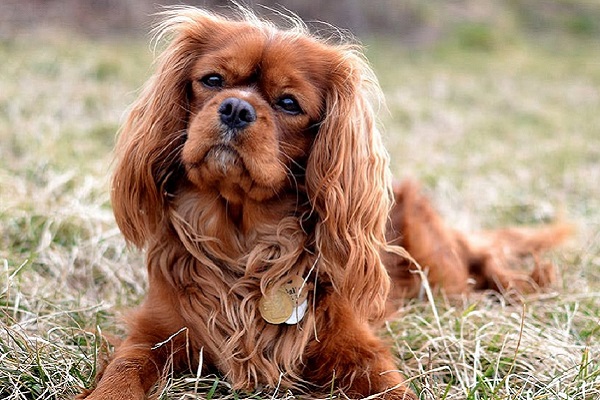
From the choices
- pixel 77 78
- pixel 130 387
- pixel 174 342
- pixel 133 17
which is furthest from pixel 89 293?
pixel 133 17

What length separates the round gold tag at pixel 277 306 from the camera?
276 cm

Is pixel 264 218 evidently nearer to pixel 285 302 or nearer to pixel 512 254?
pixel 285 302

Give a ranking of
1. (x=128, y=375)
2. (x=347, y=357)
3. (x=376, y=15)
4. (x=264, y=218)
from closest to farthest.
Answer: (x=128, y=375) → (x=347, y=357) → (x=264, y=218) → (x=376, y=15)

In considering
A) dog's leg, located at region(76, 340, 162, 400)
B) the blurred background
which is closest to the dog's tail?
dog's leg, located at region(76, 340, 162, 400)

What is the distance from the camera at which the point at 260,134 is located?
2.53 metres

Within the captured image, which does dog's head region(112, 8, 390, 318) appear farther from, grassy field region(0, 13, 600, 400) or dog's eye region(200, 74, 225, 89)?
grassy field region(0, 13, 600, 400)

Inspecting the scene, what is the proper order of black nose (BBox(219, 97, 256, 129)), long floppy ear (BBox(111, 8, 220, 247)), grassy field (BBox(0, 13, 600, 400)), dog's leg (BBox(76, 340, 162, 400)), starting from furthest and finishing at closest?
long floppy ear (BBox(111, 8, 220, 247)) → grassy field (BBox(0, 13, 600, 400)) → black nose (BBox(219, 97, 256, 129)) → dog's leg (BBox(76, 340, 162, 400))

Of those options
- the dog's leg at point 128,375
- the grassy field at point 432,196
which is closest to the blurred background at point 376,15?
the grassy field at point 432,196

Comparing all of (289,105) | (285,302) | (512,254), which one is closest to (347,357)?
(285,302)

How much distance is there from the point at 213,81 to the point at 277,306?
→ 88cm

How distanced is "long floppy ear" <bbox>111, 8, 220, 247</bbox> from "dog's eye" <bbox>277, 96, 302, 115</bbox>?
1.36 ft

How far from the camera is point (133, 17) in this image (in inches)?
442

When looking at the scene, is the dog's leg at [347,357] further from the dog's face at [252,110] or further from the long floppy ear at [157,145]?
the long floppy ear at [157,145]

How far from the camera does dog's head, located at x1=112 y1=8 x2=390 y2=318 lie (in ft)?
8.41
